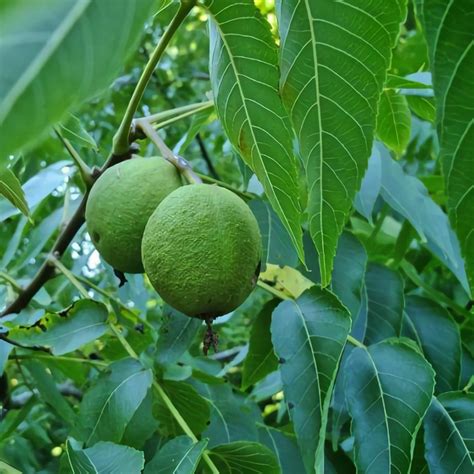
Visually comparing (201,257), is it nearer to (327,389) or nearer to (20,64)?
(327,389)

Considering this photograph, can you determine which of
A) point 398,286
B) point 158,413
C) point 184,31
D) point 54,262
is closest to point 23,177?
point 54,262

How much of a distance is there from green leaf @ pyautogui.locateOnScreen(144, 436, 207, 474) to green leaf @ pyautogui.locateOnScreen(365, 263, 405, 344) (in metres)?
0.41

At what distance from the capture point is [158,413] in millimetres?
1188

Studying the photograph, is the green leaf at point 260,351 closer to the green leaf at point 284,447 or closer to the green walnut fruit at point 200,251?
the green leaf at point 284,447

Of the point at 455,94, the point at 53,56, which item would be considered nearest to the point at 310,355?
the point at 455,94

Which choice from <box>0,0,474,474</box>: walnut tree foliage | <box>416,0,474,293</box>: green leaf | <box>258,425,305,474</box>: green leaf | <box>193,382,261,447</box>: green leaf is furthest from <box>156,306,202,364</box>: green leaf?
<box>416,0,474,293</box>: green leaf

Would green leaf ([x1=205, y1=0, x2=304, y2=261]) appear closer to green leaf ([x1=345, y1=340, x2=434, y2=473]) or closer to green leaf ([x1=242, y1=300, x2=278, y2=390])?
green leaf ([x1=345, y1=340, x2=434, y2=473])

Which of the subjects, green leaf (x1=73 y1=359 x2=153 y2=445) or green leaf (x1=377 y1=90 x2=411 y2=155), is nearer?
green leaf (x1=73 y1=359 x2=153 y2=445)

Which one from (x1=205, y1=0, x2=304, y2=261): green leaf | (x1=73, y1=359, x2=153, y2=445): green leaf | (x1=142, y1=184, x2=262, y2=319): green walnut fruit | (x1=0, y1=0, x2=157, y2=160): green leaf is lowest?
(x1=73, y1=359, x2=153, y2=445): green leaf

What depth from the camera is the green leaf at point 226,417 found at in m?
1.19

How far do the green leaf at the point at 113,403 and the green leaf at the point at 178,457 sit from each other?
0.11 m

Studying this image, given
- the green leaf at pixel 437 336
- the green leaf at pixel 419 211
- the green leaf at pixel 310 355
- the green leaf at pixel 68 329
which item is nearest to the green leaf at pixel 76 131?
the green leaf at pixel 68 329

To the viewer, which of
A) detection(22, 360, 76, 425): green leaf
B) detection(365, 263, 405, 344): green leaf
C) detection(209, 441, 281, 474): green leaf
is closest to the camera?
detection(209, 441, 281, 474): green leaf

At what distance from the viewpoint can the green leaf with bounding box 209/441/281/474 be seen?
1.01 m
